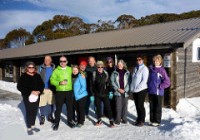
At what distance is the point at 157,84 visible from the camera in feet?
20.3

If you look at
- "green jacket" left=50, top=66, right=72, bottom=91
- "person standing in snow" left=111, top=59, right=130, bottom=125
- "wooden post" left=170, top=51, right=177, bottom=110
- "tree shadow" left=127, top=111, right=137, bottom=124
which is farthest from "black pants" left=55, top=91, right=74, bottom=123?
"wooden post" left=170, top=51, right=177, bottom=110

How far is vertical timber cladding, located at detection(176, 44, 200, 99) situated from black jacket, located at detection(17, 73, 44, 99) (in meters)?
5.41

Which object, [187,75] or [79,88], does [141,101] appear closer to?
[79,88]

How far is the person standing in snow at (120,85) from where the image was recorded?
21.1 feet

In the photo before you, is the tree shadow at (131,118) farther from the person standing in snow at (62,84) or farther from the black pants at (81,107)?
the person standing in snow at (62,84)

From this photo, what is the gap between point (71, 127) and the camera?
6391 millimetres

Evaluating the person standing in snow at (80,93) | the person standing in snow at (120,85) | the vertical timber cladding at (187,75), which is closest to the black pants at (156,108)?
the person standing in snow at (120,85)

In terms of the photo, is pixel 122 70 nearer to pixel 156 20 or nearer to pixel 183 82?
pixel 183 82

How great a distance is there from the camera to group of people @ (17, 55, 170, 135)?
595 centimetres

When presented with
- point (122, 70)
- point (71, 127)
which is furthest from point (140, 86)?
point (71, 127)

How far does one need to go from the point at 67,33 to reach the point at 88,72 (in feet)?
117

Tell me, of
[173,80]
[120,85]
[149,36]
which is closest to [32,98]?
[120,85]

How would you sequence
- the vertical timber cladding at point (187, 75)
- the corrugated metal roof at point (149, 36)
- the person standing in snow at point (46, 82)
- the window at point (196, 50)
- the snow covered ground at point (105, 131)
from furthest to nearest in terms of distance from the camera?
the window at point (196, 50)
the vertical timber cladding at point (187, 75)
the corrugated metal roof at point (149, 36)
the person standing in snow at point (46, 82)
the snow covered ground at point (105, 131)

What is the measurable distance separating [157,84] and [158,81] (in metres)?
0.08
